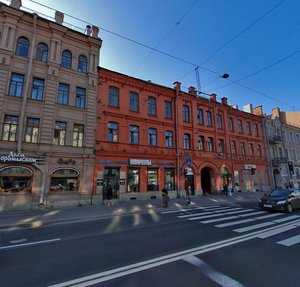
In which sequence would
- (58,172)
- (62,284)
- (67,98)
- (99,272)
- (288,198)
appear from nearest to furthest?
1. (62,284)
2. (99,272)
3. (288,198)
4. (58,172)
5. (67,98)

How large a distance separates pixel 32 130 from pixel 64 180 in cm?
477

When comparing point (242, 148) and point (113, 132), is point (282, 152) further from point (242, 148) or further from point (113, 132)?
point (113, 132)

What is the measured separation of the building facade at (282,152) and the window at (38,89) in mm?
34155

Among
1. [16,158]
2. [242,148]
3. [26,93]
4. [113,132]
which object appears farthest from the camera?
[242,148]

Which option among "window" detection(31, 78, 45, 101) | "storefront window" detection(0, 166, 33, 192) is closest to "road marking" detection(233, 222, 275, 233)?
"storefront window" detection(0, 166, 33, 192)

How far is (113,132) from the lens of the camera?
1953 cm

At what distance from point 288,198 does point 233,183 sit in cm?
1486

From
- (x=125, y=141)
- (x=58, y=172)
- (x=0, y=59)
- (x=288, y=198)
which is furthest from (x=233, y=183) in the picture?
(x=0, y=59)

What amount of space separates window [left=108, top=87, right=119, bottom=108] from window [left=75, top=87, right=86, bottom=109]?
2596 millimetres

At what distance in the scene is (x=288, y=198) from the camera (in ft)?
42.1

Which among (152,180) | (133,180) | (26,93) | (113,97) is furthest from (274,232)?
(26,93)

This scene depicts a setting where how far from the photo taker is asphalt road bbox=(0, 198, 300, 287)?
4164 millimetres

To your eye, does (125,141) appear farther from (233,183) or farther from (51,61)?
(233,183)

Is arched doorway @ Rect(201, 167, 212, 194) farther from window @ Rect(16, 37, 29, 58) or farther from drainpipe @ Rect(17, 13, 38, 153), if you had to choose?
window @ Rect(16, 37, 29, 58)
